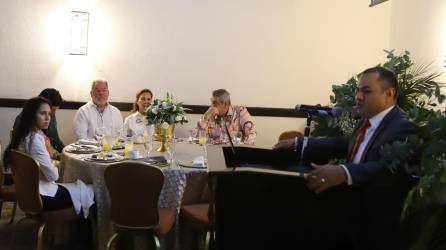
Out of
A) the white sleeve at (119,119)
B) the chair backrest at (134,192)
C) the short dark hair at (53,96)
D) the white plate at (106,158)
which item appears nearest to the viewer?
the chair backrest at (134,192)

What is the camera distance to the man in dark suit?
5.39 ft

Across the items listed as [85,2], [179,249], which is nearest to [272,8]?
[85,2]

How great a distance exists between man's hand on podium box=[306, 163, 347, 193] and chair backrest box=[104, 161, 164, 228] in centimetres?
151

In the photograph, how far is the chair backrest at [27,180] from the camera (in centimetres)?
315

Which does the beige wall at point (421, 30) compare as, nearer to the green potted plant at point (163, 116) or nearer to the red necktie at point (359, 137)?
the green potted plant at point (163, 116)

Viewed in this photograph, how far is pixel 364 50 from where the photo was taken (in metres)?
6.41

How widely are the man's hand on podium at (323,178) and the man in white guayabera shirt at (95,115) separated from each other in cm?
393

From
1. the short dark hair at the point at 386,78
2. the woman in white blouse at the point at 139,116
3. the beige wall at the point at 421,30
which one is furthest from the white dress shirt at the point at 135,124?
the short dark hair at the point at 386,78

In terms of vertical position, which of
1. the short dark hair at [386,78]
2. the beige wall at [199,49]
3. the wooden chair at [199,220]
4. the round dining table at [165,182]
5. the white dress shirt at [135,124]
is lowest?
the wooden chair at [199,220]

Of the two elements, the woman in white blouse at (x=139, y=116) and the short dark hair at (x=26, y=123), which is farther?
the woman in white blouse at (x=139, y=116)

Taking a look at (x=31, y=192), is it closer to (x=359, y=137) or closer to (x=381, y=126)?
(x=359, y=137)

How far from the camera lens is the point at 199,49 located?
602cm

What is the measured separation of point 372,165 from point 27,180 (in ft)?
7.90

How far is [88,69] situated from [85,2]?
80cm
